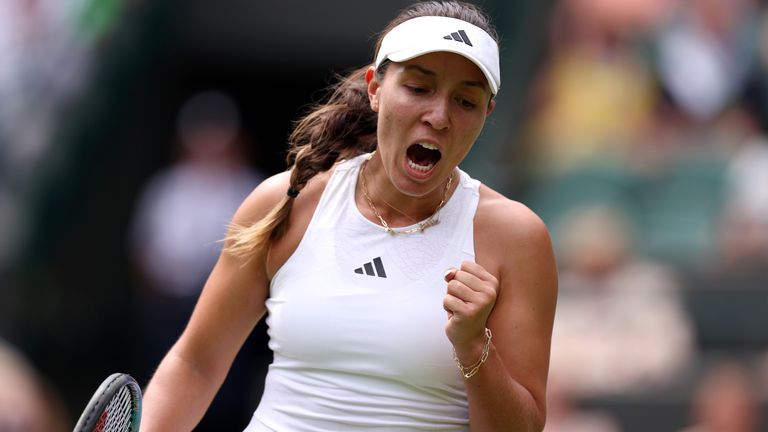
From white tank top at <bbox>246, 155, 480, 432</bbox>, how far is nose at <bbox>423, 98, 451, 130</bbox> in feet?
0.85

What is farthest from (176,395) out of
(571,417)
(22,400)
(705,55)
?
(705,55)

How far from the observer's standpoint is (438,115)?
3.22 meters

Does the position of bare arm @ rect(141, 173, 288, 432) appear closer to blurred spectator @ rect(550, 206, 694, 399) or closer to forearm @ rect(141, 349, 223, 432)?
forearm @ rect(141, 349, 223, 432)

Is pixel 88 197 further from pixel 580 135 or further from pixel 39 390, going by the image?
pixel 580 135

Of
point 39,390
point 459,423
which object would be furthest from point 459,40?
point 39,390

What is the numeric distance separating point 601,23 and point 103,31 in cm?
311

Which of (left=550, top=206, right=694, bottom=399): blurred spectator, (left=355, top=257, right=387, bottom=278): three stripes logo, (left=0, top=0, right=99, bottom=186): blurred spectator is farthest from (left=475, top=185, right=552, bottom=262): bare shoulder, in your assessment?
(left=0, top=0, right=99, bottom=186): blurred spectator

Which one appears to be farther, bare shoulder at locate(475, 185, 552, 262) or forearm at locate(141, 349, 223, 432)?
forearm at locate(141, 349, 223, 432)

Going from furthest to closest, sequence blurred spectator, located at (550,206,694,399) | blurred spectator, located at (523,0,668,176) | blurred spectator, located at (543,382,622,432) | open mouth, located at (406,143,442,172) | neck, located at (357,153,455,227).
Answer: blurred spectator, located at (523,0,668,176), blurred spectator, located at (550,206,694,399), blurred spectator, located at (543,382,622,432), neck, located at (357,153,455,227), open mouth, located at (406,143,442,172)

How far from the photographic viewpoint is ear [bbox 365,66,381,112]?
3.43m

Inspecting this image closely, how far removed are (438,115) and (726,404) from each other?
13.9 ft

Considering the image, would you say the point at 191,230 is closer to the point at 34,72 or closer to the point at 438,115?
the point at 34,72

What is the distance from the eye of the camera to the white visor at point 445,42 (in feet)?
10.5

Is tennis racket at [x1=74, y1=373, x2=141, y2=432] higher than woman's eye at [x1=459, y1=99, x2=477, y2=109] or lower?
lower
